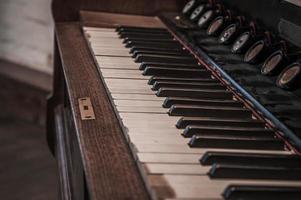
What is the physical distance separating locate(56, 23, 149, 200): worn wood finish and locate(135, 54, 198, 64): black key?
0.54 feet

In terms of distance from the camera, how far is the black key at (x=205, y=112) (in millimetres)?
1211

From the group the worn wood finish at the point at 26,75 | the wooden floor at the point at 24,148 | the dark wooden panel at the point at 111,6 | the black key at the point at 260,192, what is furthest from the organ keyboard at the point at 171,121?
the worn wood finish at the point at 26,75

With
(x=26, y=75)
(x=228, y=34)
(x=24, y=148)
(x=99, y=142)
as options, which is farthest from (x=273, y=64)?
(x=26, y=75)

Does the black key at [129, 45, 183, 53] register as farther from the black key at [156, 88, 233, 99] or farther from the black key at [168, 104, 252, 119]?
the black key at [168, 104, 252, 119]

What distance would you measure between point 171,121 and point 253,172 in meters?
0.30

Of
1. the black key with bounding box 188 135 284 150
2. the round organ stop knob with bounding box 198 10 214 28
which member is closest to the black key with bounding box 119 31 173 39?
the round organ stop knob with bounding box 198 10 214 28

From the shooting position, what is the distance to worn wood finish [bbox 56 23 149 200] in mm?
871

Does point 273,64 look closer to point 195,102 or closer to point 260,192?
point 195,102

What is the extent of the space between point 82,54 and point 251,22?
59 cm

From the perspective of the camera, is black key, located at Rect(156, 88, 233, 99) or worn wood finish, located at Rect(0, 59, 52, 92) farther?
worn wood finish, located at Rect(0, 59, 52, 92)

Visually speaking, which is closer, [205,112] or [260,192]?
[260,192]

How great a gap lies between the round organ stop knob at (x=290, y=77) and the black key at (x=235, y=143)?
0.21 metres

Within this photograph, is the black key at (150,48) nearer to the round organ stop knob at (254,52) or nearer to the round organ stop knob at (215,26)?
the round organ stop knob at (215,26)

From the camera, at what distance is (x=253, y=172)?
93 centimetres
